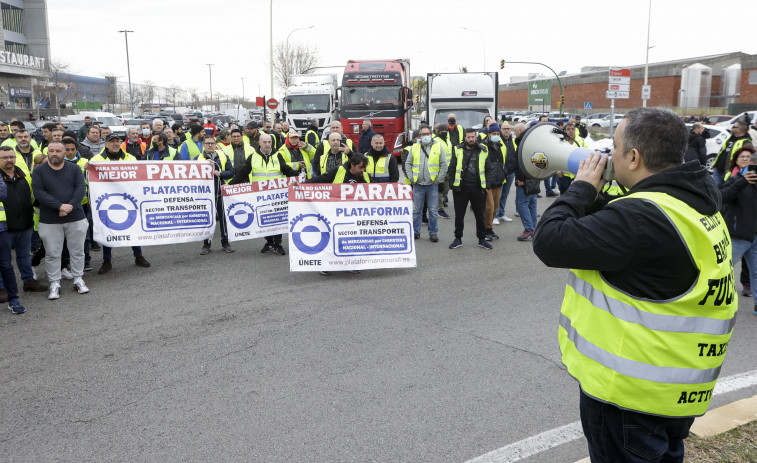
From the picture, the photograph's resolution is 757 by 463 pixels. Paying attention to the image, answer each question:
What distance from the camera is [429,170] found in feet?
33.4

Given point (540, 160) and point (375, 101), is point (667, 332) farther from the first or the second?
point (375, 101)

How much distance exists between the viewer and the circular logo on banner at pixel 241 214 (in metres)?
9.22

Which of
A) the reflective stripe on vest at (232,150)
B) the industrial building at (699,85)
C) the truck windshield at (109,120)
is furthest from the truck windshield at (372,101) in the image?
the industrial building at (699,85)

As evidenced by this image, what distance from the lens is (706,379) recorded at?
2.17 metres

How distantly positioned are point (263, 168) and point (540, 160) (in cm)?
724

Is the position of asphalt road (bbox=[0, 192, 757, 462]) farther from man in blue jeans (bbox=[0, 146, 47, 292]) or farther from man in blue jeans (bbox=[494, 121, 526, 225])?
man in blue jeans (bbox=[494, 121, 526, 225])

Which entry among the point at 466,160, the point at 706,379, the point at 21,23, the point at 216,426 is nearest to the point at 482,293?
the point at 466,160

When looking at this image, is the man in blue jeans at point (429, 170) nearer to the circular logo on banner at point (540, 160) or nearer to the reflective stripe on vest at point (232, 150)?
the reflective stripe on vest at point (232, 150)

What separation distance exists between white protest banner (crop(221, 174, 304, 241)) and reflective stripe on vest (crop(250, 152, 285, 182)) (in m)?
0.13

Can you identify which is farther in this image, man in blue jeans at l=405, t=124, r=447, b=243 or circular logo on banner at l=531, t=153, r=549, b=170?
man in blue jeans at l=405, t=124, r=447, b=243

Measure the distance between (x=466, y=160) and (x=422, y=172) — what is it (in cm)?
92

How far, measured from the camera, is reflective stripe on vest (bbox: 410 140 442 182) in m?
10.2

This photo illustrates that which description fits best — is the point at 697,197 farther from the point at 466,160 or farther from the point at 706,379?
the point at 466,160

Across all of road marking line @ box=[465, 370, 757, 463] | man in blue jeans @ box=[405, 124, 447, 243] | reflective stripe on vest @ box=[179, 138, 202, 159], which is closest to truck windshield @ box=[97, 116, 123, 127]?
reflective stripe on vest @ box=[179, 138, 202, 159]
